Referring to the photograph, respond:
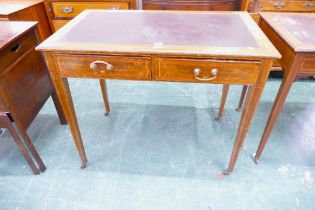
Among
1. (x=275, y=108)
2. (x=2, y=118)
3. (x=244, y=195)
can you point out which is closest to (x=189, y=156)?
(x=244, y=195)

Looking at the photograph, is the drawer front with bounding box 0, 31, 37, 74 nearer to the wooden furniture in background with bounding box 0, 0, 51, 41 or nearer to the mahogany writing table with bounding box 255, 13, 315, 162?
the wooden furniture in background with bounding box 0, 0, 51, 41

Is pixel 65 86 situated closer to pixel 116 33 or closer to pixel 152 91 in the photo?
pixel 116 33

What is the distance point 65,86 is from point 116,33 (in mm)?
342

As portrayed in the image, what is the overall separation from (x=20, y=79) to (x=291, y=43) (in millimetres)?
1291

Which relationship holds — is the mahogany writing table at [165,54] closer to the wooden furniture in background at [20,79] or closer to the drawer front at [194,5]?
the wooden furniture in background at [20,79]

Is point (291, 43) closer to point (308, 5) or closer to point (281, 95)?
point (281, 95)

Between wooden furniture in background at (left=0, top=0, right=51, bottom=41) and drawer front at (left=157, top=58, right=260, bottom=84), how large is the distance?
1.25m

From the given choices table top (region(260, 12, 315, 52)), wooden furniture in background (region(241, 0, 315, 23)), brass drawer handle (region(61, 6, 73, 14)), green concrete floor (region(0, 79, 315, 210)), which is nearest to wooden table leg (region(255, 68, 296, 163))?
table top (region(260, 12, 315, 52))

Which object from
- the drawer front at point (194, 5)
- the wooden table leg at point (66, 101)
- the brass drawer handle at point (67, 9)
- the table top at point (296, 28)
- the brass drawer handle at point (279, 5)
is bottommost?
the wooden table leg at point (66, 101)

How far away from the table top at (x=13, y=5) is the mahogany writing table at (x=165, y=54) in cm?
98

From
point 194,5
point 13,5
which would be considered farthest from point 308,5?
point 13,5

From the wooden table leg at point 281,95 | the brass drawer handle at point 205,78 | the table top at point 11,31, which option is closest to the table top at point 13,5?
the table top at point 11,31

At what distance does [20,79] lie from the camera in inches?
45.4

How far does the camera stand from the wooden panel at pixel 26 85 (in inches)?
42.5
